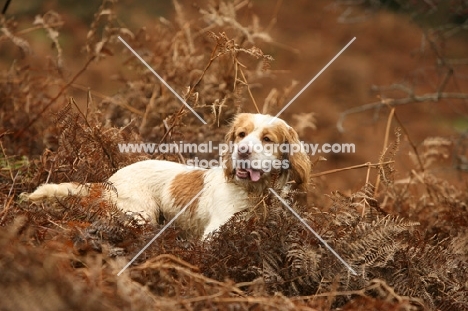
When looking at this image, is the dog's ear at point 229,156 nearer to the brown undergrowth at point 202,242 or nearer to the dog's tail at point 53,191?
the brown undergrowth at point 202,242

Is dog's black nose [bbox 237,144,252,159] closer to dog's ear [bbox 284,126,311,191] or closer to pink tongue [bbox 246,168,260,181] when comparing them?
pink tongue [bbox 246,168,260,181]

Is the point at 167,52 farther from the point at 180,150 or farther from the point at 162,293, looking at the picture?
the point at 162,293

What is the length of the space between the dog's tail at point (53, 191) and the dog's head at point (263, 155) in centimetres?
103

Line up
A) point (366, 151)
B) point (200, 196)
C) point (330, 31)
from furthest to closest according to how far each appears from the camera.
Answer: point (330, 31), point (366, 151), point (200, 196)

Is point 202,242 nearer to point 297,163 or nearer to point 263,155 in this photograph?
point 263,155

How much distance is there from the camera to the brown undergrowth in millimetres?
3316

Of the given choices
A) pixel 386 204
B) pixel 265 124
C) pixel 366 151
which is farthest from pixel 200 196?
pixel 366 151

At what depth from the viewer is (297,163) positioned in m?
5.15

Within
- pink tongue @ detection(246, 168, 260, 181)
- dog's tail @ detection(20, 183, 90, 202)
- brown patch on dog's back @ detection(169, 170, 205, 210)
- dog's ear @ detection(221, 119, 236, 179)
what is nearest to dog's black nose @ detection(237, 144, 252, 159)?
pink tongue @ detection(246, 168, 260, 181)

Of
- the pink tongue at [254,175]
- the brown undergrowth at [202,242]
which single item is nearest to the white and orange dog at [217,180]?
the pink tongue at [254,175]

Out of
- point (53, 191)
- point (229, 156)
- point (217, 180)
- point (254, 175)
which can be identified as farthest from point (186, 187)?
point (53, 191)

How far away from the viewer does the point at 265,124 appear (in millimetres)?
5070

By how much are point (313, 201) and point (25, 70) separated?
326cm

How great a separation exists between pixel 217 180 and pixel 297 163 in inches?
25.3
